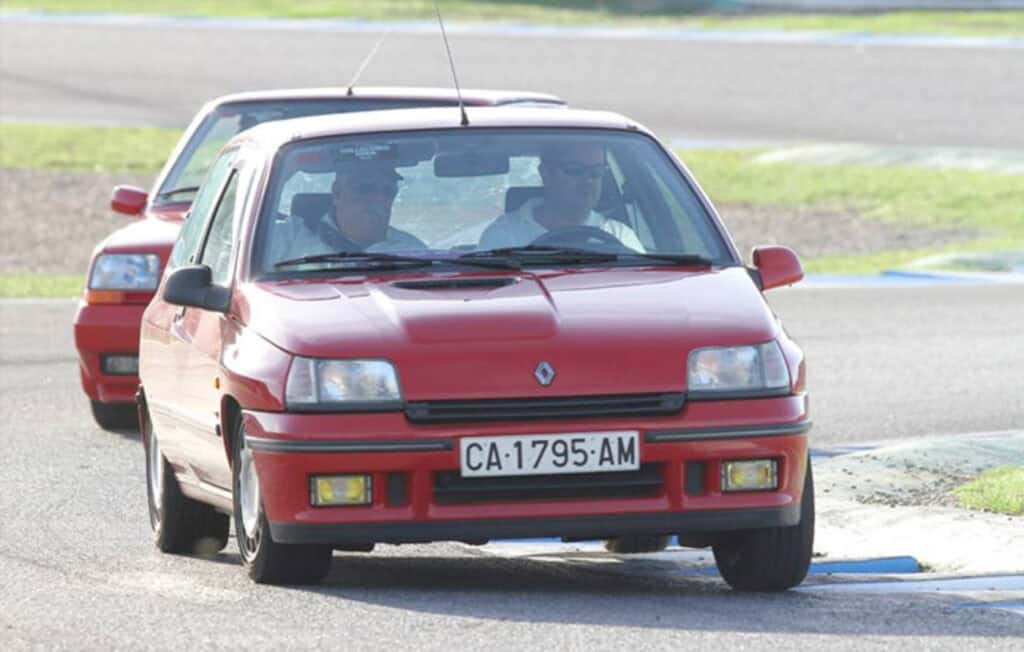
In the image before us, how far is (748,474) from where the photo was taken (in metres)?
7.29

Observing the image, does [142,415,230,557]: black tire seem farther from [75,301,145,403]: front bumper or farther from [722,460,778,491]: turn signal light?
[75,301,145,403]: front bumper

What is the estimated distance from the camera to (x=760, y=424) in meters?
7.26

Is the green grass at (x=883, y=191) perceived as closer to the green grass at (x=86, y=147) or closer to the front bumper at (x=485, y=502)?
the green grass at (x=86, y=147)

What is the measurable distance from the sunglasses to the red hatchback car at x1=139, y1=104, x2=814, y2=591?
0.04 ft

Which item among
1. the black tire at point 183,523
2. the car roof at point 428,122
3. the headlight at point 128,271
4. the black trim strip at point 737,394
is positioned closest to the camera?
the black trim strip at point 737,394

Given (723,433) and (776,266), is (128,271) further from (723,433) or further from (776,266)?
(723,433)

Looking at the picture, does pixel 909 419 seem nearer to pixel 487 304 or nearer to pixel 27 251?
pixel 487 304

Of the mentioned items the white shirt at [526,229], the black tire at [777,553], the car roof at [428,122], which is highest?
the car roof at [428,122]

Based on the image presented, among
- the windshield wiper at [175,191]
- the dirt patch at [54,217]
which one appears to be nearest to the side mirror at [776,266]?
the windshield wiper at [175,191]

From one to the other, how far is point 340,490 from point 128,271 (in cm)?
502

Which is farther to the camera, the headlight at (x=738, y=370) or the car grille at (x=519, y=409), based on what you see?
the headlight at (x=738, y=370)

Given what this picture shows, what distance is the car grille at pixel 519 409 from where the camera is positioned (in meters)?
7.13

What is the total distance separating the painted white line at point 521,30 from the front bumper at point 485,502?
93.3 ft

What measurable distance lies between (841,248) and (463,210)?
14.3m
